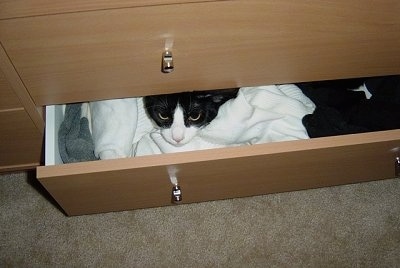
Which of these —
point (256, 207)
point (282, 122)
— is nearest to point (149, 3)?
point (282, 122)

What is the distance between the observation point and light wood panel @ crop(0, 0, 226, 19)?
0.50 m

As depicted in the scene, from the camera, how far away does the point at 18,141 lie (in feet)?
2.69

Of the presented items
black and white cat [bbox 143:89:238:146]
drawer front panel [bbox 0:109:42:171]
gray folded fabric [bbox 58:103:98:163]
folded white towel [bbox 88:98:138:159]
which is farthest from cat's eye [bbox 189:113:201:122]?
drawer front panel [bbox 0:109:42:171]

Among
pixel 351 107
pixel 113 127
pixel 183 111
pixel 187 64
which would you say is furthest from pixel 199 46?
pixel 351 107

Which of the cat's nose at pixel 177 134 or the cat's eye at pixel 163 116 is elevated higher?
the cat's eye at pixel 163 116

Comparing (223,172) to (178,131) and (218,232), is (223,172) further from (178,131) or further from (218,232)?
(218,232)

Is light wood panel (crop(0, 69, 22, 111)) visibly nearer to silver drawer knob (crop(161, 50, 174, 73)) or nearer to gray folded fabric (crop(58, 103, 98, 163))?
gray folded fabric (crop(58, 103, 98, 163))

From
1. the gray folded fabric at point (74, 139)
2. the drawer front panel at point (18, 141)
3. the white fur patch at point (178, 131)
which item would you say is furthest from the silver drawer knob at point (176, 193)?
the drawer front panel at point (18, 141)

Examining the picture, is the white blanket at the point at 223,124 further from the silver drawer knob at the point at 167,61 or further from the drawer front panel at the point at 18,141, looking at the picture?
the silver drawer knob at the point at 167,61

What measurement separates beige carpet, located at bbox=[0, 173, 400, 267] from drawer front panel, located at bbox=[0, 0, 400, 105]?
1.23 feet

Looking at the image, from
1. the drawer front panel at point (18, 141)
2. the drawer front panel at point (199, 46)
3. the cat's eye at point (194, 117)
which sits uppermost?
the drawer front panel at point (199, 46)

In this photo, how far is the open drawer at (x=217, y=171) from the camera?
24.5 inches

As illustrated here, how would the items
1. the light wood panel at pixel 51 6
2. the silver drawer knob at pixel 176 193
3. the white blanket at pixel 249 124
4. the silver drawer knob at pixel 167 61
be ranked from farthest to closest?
the white blanket at pixel 249 124 < the silver drawer knob at pixel 176 193 < the silver drawer knob at pixel 167 61 < the light wood panel at pixel 51 6

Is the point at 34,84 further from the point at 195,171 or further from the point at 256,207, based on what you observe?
the point at 256,207
